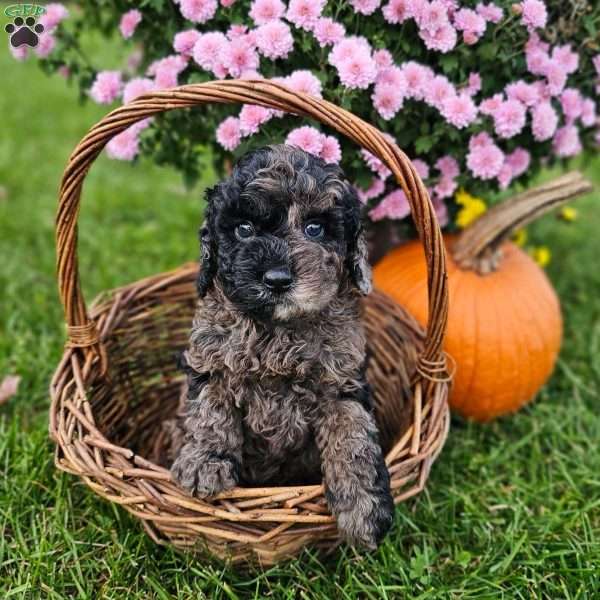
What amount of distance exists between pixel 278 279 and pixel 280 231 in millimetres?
190

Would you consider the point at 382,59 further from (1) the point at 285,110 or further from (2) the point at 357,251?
(2) the point at 357,251

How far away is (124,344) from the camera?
3199 millimetres

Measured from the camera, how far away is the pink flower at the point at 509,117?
2938mm

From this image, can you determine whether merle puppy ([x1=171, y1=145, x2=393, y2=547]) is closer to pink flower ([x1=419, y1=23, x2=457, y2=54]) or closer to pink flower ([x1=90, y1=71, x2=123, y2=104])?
pink flower ([x1=419, y1=23, x2=457, y2=54])

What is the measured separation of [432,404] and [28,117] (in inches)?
227

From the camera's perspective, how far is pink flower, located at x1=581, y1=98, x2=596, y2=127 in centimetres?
324

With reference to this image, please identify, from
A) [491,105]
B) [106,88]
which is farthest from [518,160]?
[106,88]

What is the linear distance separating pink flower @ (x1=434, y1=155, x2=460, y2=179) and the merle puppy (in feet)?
3.09

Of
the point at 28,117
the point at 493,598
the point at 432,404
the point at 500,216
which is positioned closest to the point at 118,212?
the point at 28,117

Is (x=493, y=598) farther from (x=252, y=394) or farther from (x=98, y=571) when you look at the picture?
(x=98, y=571)

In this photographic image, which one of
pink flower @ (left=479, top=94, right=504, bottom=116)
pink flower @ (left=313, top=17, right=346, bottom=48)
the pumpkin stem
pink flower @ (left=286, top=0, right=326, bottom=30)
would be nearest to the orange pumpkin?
the pumpkin stem

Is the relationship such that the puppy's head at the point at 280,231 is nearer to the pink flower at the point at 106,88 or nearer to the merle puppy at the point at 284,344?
the merle puppy at the point at 284,344

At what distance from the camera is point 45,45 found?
3.26m

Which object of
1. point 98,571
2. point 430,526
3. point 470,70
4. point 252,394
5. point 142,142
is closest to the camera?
point 252,394
